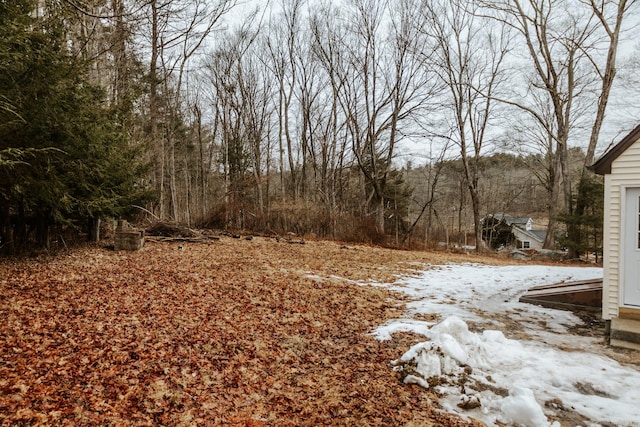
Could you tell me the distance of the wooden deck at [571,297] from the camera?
573 cm

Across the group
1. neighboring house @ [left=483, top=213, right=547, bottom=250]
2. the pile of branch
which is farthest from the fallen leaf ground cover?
neighboring house @ [left=483, top=213, right=547, bottom=250]

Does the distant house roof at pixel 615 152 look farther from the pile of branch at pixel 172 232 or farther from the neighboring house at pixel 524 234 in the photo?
the neighboring house at pixel 524 234

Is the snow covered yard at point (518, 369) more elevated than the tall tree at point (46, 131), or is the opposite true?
the tall tree at point (46, 131)

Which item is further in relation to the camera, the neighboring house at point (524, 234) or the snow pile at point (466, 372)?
the neighboring house at point (524, 234)

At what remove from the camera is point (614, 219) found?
4656 mm

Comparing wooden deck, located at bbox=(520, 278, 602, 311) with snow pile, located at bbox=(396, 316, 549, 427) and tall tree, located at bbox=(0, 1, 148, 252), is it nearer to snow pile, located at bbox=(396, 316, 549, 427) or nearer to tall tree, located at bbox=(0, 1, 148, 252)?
snow pile, located at bbox=(396, 316, 549, 427)

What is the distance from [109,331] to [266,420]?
7.93 feet

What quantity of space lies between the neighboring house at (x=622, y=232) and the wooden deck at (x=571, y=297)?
3.75 feet

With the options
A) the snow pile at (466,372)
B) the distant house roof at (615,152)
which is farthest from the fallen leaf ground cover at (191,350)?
the distant house roof at (615,152)

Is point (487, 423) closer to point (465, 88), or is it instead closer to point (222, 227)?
point (222, 227)

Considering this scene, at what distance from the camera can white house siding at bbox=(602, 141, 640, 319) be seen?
4.53 meters

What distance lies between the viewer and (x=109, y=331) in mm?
3992

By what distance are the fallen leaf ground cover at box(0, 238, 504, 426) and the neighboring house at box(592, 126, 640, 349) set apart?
9.79 feet

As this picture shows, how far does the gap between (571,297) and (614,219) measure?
1900 millimetres
